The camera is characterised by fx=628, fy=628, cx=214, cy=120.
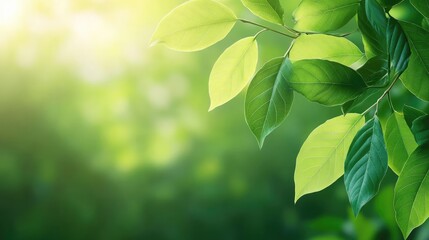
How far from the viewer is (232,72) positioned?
403 mm

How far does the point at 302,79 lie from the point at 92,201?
3580 mm

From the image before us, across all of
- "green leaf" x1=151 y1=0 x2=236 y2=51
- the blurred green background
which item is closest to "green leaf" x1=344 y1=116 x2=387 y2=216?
"green leaf" x1=151 y1=0 x2=236 y2=51

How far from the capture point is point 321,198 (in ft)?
12.1

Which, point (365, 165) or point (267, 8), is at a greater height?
point (267, 8)

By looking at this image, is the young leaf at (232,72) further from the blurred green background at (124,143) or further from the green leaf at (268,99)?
the blurred green background at (124,143)

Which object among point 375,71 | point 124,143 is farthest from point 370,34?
point 124,143

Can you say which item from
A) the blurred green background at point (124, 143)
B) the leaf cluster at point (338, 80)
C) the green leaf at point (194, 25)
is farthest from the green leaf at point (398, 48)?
the blurred green background at point (124, 143)

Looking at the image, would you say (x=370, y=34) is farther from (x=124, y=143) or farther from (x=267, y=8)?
(x=124, y=143)

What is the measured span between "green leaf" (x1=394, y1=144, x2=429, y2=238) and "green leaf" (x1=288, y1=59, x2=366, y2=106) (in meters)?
0.06

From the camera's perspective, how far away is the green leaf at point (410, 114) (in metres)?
0.38

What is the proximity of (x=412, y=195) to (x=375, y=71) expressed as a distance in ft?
0.26

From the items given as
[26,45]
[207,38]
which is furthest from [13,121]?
[207,38]

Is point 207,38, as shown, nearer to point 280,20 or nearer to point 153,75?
point 280,20

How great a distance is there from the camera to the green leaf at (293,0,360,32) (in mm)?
380
